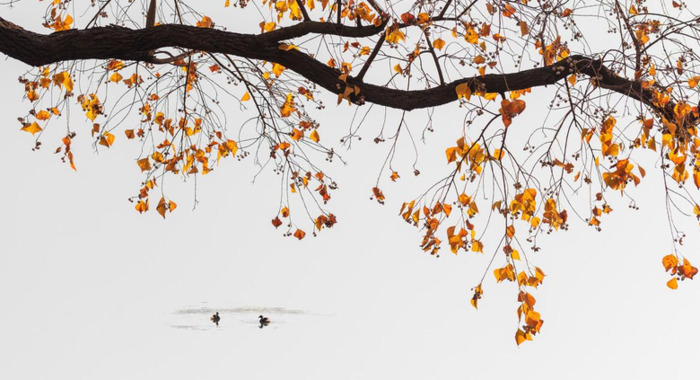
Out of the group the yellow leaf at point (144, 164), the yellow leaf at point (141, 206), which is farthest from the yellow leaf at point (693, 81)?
the yellow leaf at point (141, 206)

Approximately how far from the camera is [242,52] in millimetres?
3861

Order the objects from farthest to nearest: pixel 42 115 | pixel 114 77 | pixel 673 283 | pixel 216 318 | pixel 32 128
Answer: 1. pixel 216 318
2. pixel 114 77
3. pixel 42 115
4. pixel 32 128
5. pixel 673 283

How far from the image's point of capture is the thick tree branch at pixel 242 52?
12.3 ft

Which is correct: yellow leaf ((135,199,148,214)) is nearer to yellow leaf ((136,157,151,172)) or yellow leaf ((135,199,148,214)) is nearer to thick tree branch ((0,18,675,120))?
yellow leaf ((136,157,151,172))

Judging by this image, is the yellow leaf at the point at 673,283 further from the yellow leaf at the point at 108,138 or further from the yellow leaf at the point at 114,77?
the yellow leaf at the point at 114,77

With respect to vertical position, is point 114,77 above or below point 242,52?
above

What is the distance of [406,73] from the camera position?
4129mm

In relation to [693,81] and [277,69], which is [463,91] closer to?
[693,81]

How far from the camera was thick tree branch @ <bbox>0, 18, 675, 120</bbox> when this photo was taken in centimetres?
375

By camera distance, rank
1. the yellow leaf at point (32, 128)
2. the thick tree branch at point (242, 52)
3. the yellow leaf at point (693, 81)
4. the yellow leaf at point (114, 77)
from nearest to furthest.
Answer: the yellow leaf at point (693, 81) < the thick tree branch at point (242, 52) < the yellow leaf at point (32, 128) < the yellow leaf at point (114, 77)

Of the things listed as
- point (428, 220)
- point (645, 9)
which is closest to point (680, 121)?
point (645, 9)

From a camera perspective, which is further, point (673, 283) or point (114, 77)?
point (114, 77)

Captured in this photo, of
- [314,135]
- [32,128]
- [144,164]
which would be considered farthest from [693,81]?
[32,128]

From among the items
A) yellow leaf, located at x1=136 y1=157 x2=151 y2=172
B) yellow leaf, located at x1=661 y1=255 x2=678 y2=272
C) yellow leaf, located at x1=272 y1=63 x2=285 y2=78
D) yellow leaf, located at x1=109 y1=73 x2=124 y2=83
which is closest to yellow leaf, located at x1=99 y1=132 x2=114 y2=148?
yellow leaf, located at x1=136 y1=157 x2=151 y2=172
